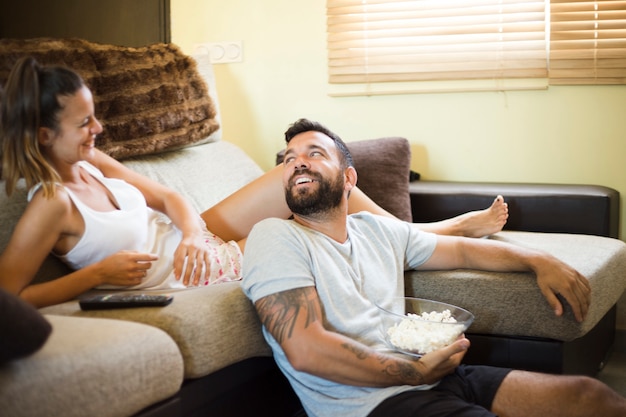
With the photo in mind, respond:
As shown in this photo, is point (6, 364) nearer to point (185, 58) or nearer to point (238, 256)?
point (238, 256)

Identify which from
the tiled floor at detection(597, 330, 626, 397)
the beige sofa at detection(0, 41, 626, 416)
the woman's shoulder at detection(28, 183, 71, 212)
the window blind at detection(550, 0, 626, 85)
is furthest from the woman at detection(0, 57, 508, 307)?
the window blind at detection(550, 0, 626, 85)

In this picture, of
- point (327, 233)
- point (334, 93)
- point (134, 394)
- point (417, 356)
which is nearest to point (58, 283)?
point (134, 394)

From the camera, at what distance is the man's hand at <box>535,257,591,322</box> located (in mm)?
1935

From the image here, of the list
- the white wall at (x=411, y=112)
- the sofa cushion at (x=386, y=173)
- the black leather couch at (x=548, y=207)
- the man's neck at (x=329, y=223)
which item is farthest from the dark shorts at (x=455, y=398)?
the white wall at (x=411, y=112)

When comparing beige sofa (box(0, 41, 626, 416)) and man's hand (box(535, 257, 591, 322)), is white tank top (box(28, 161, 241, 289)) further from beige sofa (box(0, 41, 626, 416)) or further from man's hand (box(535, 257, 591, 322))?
man's hand (box(535, 257, 591, 322))

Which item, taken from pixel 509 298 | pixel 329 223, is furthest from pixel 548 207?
pixel 329 223

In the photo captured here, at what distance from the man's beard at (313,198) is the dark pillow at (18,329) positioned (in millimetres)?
760

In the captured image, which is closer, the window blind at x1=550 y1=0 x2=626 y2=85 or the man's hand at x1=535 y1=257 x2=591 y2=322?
the man's hand at x1=535 y1=257 x2=591 y2=322

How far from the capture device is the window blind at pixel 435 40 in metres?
3.05

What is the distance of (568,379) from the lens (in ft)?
5.67

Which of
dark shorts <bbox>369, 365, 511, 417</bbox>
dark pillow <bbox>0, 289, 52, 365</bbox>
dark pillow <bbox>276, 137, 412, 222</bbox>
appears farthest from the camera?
dark pillow <bbox>276, 137, 412, 222</bbox>

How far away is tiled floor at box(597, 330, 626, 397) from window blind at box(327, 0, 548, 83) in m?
1.05

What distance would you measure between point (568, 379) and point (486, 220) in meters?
0.80

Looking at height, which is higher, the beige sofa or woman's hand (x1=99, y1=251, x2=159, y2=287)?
woman's hand (x1=99, y1=251, x2=159, y2=287)
